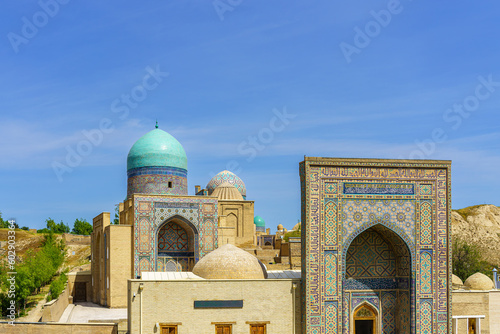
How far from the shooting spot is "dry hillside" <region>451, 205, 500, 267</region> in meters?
42.9

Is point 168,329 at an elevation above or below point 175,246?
below

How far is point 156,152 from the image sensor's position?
25141 mm

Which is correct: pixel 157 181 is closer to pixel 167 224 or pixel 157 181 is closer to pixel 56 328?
pixel 167 224

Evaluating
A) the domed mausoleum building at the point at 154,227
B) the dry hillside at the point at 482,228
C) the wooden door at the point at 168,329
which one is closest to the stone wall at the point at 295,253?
the domed mausoleum building at the point at 154,227

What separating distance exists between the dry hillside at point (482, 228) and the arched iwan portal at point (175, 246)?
2682cm

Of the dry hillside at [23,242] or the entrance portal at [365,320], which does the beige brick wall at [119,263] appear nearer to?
the entrance portal at [365,320]

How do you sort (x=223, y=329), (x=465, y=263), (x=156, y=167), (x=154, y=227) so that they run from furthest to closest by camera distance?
(x=465, y=263) < (x=156, y=167) < (x=154, y=227) < (x=223, y=329)

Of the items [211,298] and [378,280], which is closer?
[211,298]

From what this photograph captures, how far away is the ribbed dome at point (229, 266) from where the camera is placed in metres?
15.3

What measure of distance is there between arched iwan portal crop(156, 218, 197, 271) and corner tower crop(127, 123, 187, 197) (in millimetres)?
2020

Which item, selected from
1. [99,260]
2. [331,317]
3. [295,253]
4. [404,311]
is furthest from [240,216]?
[331,317]

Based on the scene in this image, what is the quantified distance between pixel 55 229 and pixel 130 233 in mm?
28298

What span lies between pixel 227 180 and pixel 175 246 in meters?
12.6

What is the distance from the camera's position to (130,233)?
21922mm
